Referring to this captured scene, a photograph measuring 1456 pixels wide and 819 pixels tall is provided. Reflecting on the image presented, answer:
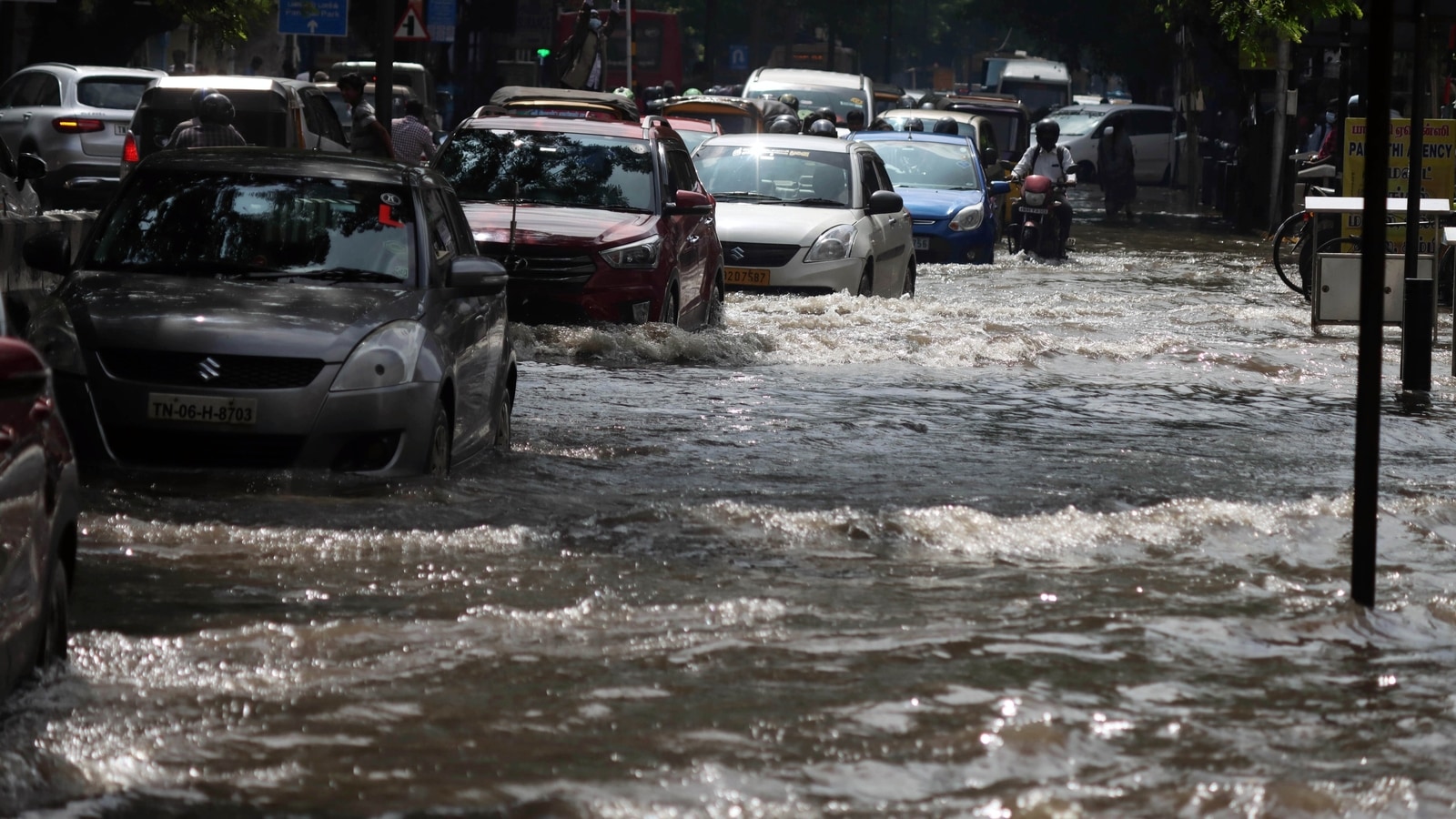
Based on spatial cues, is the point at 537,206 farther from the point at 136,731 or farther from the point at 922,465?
the point at 136,731

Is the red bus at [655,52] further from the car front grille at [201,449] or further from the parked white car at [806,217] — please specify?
the car front grille at [201,449]

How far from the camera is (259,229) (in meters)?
9.55

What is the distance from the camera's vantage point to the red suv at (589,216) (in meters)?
14.7

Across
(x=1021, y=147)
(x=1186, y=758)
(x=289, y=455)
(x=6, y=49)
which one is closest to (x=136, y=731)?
(x=1186, y=758)

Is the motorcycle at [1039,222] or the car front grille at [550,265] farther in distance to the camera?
the motorcycle at [1039,222]

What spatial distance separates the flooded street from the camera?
519 cm

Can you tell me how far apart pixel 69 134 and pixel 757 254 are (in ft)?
36.6

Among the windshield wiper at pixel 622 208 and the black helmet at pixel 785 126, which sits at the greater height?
the black helmet at pixel 785 126

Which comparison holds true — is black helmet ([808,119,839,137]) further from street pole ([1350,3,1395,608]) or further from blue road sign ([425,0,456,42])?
street pole ([1350,3,1395,608])

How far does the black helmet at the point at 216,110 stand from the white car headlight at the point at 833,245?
4.75m

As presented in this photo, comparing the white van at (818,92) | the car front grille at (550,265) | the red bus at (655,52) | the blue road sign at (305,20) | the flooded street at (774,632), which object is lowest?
the flooded street at (774,632)

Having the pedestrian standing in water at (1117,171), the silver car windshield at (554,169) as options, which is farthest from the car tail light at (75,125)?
the pedestrian standing in water at (1117,171)

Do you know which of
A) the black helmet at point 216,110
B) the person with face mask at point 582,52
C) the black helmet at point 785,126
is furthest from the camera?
the person with face mask at point 582,52

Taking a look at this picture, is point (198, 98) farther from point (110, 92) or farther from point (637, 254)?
point (110, 92)
